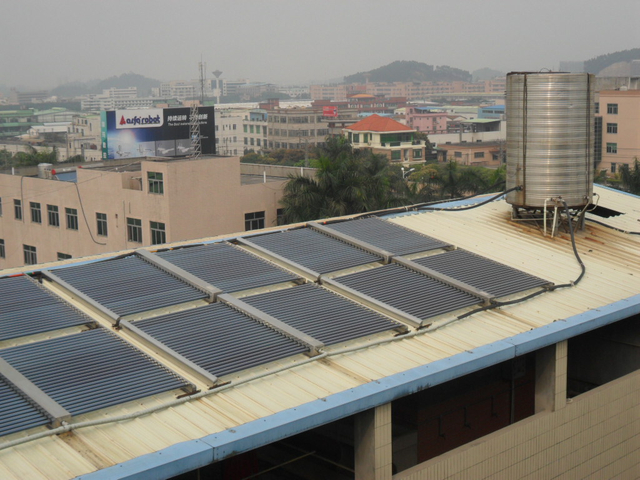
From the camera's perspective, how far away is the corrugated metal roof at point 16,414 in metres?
8.12

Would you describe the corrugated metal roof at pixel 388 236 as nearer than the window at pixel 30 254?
Yes

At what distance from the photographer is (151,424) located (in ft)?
28.3

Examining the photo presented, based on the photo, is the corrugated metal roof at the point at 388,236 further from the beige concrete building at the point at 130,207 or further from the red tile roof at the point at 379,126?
the red tile roof at the point at 379,126

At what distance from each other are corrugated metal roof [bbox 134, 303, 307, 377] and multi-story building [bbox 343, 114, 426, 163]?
12157 centimetres

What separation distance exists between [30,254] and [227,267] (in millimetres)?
35361

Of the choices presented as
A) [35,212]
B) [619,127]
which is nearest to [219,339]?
[35,212]

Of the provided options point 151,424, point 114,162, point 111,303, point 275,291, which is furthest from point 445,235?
point 114,162

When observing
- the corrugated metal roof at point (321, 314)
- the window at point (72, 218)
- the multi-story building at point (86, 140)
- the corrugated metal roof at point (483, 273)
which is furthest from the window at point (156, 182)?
the multi-story building at point (86, 140)

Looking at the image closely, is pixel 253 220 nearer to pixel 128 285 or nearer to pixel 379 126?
pixel 128 285

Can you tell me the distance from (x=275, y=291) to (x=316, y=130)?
155m

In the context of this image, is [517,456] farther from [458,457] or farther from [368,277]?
[368,277]

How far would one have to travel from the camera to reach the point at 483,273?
47.5ft

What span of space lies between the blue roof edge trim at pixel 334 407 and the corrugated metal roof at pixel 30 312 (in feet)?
10.8

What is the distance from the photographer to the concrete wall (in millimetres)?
11401
